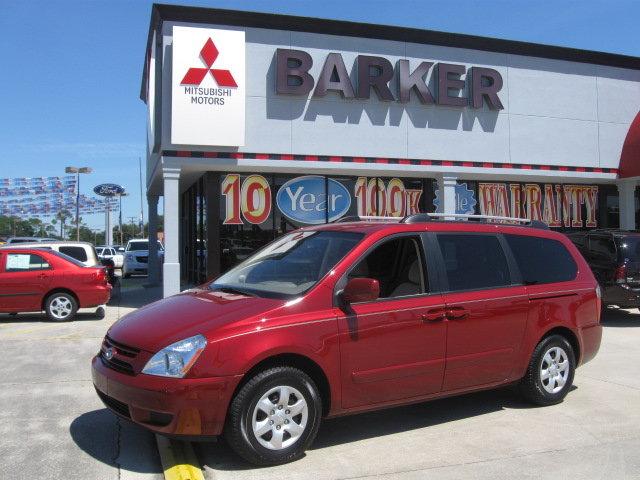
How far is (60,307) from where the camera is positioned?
39.8 feet

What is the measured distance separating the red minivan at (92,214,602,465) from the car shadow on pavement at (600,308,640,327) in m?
6.10

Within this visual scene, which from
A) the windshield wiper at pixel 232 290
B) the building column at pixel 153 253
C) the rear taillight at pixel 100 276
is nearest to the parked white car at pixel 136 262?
the building column at pixel 153 253

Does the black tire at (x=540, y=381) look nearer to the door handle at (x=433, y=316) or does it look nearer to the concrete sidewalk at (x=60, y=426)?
the door handle at (x=433, y=316)

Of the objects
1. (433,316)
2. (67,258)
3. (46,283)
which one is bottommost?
(46,283)

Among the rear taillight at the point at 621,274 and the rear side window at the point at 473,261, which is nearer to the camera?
the rear side window at the point at 473,261

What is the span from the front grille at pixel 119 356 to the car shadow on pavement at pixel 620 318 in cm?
990

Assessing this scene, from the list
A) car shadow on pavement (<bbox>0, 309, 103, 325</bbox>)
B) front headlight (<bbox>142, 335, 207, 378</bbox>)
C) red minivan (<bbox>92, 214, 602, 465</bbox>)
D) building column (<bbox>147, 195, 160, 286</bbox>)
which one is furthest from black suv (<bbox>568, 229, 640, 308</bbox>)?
building column (<bbox>147, 195, 160, 286</bbox>)

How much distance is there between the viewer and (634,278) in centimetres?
1092

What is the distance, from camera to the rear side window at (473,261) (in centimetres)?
530

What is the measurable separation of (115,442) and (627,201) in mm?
17196

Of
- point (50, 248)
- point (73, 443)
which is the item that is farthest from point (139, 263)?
point (73, 443)

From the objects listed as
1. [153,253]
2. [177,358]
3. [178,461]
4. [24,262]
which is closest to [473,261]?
[177,358]

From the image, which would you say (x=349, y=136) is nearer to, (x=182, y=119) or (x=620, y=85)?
(x=182, y=119)

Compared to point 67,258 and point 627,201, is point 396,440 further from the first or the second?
point 627,201
